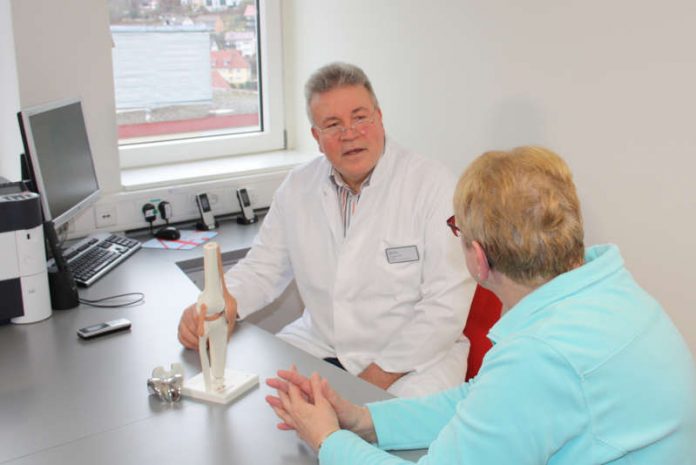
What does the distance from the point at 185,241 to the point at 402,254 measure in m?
1.09

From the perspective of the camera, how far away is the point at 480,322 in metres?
2.20

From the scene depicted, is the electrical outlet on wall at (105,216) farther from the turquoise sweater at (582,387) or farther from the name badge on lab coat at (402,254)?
the turquoise sweater at (582,387)

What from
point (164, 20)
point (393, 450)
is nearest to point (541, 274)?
point (393, 450)

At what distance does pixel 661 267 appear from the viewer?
220 cm

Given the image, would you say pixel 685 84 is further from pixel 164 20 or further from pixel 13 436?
pixel 164 20

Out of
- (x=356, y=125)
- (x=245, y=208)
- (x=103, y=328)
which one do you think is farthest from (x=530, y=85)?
(x=103, y=328)

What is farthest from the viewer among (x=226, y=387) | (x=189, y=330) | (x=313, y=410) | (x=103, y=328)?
(x=103, y=328)

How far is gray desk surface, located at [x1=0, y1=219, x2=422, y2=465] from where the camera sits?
4.80 feet

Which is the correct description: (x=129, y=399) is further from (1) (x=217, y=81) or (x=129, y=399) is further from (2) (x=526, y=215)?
(1) (x=217, y=81)

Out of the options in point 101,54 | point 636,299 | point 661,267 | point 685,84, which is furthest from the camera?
point 101,54

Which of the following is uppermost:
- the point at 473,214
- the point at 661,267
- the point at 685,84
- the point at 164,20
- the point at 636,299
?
the point at 164,20

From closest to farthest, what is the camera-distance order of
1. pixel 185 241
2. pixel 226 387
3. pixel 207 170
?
pixel 226 387 < pixel 185 241 < pixel 207 170

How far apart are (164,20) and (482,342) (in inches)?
86.3

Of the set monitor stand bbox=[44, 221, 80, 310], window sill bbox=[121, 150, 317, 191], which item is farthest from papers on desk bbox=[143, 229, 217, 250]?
monitor stand bbox=[44, 221, 80, 310]
